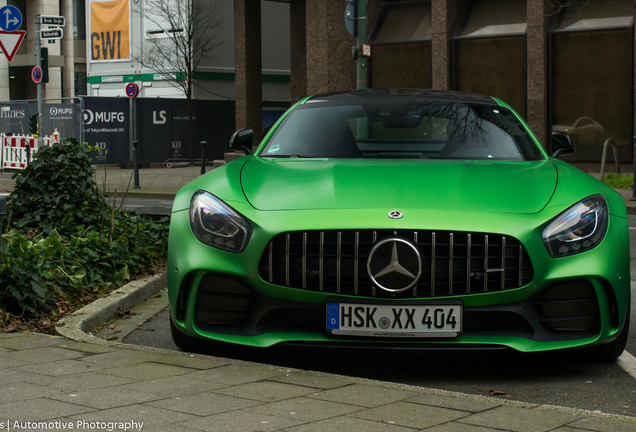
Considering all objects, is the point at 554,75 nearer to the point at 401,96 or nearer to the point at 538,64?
the point at 538,64

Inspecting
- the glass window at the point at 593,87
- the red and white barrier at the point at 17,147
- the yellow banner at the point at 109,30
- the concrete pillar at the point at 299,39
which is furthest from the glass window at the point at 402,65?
the yellow banner at the point at 109,30

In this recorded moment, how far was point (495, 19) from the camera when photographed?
21125 millimetres

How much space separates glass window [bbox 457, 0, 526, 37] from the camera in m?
20.7

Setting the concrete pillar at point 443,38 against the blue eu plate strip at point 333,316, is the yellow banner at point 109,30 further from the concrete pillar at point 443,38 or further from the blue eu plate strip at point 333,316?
the blue eu plate strip at point 333,316

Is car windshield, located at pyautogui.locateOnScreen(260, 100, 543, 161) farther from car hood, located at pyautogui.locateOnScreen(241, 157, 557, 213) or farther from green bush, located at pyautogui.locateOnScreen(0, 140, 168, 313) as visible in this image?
green bush, located at pyautogui.locateOnScreen(0, 140, 168, 313)

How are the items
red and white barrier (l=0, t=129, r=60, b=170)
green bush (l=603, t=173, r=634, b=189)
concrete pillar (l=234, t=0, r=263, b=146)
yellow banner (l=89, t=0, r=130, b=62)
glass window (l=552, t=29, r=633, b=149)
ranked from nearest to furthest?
green bush (l=603, t=173, r=634, b=189), glass window (l=552, t=29, r=633, b=149), red and white barrier (l=0, t=129, r=60, b=170), concrete pillar (l=234, t=0, r=263, b=146), yellow banner (l=89, t=0, r=130, b=62)

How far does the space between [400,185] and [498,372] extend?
1.00 metres

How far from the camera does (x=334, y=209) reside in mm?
3885

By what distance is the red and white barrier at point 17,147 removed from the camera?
2281 centimetres

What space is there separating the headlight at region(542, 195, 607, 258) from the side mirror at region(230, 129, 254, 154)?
227cm

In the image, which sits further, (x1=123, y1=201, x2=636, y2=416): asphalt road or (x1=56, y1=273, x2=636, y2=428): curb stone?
(x1=123, y1=201, x2=636, y2=416): asphalt road

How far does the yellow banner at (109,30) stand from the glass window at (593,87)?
2521cm

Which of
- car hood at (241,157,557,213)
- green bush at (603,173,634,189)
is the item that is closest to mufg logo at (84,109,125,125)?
green bush at (603,173,634,189)

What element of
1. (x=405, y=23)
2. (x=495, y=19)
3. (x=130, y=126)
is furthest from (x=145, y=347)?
(x=130, y=126)
